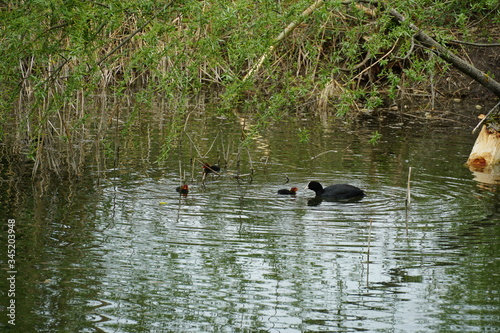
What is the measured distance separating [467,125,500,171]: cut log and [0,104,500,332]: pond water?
1.07 feet

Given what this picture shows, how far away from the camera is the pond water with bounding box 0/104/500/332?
22.1ft

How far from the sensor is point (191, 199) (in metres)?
11.1

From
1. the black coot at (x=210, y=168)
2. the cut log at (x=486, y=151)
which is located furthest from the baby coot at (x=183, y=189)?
the cut log at (x=486, y=151)

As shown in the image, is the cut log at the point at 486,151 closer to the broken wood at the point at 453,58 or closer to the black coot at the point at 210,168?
the broken wood at the point at 453,58

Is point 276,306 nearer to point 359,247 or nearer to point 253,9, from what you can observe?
point 359,247

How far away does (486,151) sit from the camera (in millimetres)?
14562

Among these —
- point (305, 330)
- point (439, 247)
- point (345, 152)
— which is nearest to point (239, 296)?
point (305, 330)

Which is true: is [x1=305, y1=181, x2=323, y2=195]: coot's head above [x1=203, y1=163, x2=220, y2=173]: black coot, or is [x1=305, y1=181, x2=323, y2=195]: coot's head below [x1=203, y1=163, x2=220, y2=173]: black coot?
below

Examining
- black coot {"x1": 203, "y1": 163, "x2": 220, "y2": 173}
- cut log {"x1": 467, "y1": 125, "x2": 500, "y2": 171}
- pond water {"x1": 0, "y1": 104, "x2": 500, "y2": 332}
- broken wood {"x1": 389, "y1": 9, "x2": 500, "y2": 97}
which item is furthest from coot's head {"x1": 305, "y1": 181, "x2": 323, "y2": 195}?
cut log {"x1": 467, "y1": 125, "x2": 500, "y2": 171}

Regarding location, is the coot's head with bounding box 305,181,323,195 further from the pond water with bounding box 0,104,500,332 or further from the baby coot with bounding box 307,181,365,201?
the pond water with bounding box 0,104,500,332

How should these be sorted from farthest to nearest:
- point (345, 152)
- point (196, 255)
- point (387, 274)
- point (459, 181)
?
point (345, 152) → point (459, 181) → point (196, 255) → point (387, 274)

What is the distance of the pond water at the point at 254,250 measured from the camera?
6.74 m

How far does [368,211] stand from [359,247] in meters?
1.91

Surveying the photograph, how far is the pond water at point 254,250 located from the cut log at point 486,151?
327 millimetres
